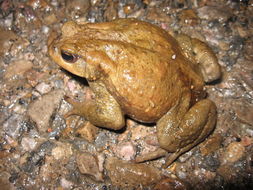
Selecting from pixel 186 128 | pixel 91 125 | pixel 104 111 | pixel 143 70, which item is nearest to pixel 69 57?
pixel 104 111

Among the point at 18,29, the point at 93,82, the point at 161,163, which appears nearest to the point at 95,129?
the point at 93,82

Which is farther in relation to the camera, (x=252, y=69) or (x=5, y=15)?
(x=5, y=15)

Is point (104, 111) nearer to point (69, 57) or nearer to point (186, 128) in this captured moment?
point (69, 57)

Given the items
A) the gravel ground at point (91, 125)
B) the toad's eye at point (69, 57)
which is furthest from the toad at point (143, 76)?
the gravel ground at point (91, 125)

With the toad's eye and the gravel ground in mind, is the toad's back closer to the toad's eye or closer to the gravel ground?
the toad's eye

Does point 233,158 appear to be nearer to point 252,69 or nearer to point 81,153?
point 252,69

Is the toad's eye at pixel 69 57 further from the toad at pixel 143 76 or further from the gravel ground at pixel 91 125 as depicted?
the gravel ground at pixel 91 125

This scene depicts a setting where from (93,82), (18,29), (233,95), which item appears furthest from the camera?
(18,29)
